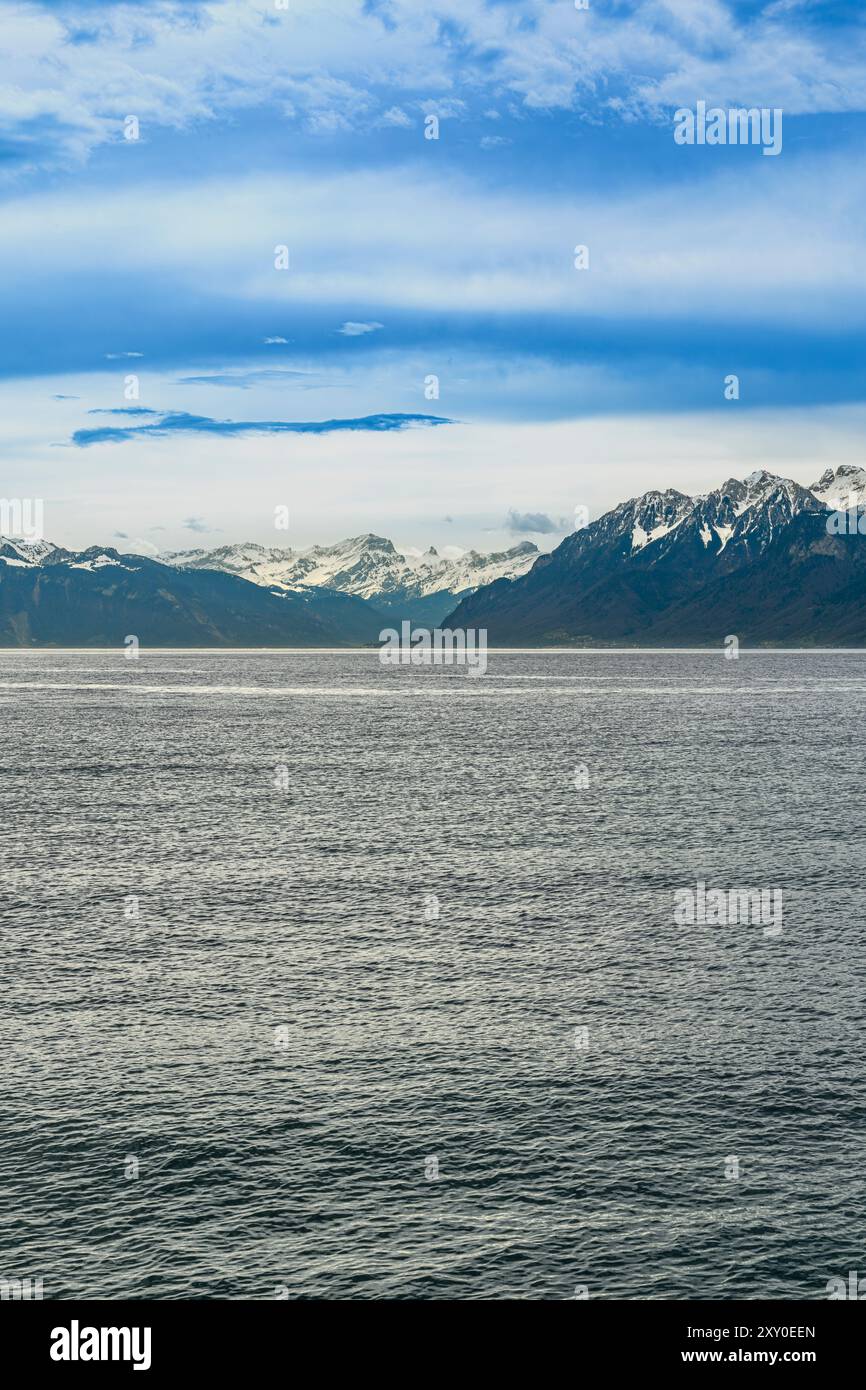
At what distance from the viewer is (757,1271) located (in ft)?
83.0

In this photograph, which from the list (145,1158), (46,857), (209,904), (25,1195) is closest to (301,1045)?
(145,1158)

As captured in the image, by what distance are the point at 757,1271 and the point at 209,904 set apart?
3715cm

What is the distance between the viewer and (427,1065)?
118ft

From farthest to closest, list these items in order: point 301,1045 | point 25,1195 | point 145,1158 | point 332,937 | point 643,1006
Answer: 1. point 332,937
2. point 643,1006
3. point 301,1045
4. point 145,1158
5. point 25,1195

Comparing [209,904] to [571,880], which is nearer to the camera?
[209,904]

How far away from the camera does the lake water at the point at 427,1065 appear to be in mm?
26078

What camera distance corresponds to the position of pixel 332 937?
167 feet

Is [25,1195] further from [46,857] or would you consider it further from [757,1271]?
[46,857]

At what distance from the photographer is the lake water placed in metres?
26.1
